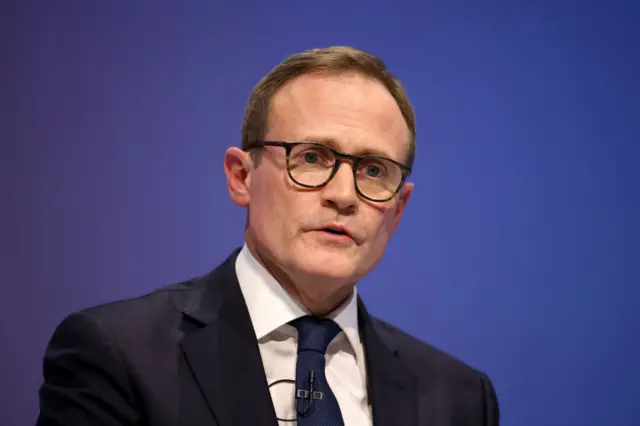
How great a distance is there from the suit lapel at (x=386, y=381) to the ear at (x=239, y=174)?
446 millimetres

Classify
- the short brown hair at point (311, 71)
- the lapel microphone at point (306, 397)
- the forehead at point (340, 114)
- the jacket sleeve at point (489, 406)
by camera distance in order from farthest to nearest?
the jacket sleeve at point (489, 406), the short brown hair at point (311, 71), the forehead at point (340, 114), the lapel microphone at point (306, 397)

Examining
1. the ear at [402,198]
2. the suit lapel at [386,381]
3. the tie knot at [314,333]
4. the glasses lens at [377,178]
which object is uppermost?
the glasses lens at [377,178]

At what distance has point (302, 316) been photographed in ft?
6.30

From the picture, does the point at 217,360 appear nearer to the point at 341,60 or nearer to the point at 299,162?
the point at 299,162

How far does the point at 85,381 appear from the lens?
5.58 ft

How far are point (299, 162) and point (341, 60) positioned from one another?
1.02 ft

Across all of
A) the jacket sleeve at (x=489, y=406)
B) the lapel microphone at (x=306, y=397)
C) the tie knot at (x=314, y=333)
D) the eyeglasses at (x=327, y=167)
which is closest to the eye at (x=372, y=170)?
the eyeglasses at (x=327, y=167)

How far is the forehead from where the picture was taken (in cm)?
188

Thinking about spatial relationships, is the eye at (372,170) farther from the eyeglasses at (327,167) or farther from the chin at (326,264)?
the chin at (326,264)

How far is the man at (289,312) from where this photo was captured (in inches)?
67.8

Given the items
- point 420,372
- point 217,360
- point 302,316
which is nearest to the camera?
point 217,360

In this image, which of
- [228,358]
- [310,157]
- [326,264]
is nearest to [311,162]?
[310,157]

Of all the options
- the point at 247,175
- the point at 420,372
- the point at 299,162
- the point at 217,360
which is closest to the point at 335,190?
the point at 299,162

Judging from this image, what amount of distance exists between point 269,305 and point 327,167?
0.36 m
